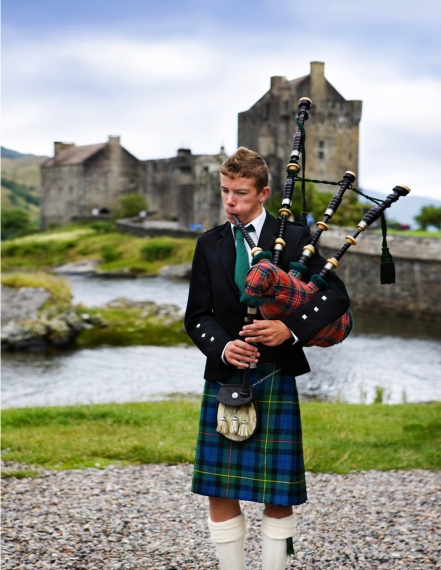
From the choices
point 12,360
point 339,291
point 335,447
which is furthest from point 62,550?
point 12,360

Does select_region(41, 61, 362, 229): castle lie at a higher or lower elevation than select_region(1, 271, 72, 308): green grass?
higher

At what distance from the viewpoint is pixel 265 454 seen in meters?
3.69

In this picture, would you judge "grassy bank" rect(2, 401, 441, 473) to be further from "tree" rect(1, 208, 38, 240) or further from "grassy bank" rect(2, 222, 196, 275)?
"tree" rect(1, 208, 38, 240)

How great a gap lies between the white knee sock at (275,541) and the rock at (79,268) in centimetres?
4100

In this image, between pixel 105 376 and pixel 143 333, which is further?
pixel 143 333

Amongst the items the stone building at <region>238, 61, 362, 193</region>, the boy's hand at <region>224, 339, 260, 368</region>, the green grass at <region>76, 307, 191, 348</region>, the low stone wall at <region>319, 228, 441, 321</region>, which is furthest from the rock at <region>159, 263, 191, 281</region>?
the boy's hand at <region>224, 339, 260, 368</region>

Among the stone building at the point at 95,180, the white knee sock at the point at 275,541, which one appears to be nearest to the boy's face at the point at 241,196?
the white knee sock at the point at 275,541

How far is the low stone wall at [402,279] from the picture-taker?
30234 mm

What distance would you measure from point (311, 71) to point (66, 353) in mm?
41871

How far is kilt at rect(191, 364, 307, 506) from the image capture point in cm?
367

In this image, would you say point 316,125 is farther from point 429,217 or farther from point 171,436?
point 171,436

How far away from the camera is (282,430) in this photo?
3.70 m

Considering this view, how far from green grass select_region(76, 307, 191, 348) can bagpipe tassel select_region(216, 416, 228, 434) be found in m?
17.2

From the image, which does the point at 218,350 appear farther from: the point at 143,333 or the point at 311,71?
the point at 311,71
